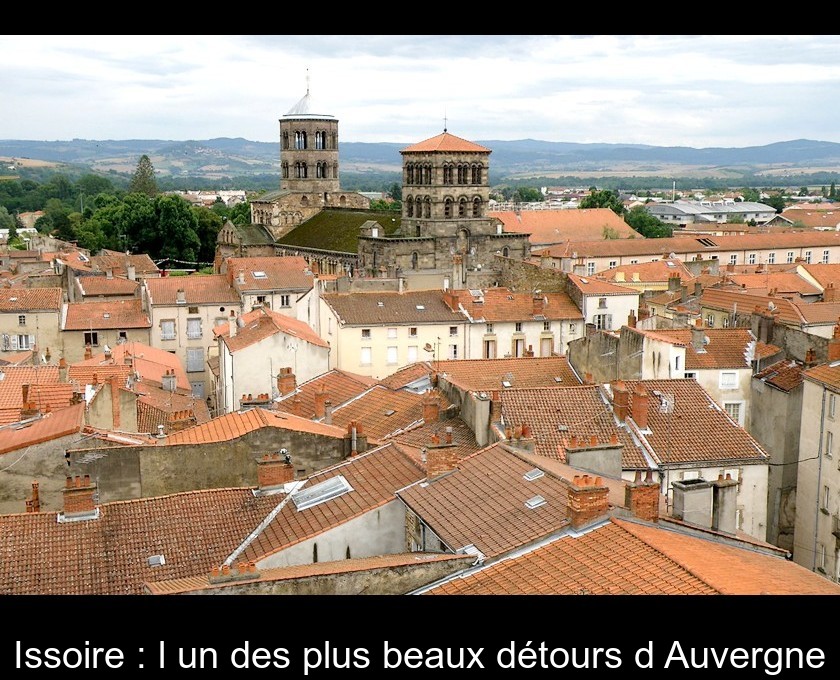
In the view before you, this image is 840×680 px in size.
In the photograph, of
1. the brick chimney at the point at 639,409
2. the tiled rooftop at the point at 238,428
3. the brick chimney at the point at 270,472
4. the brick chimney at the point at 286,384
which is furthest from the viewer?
the brick chimney at the point at 286,384

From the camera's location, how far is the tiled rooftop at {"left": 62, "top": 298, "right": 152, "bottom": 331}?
158ft

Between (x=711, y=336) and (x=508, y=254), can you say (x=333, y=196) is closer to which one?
(x=508, y=254)

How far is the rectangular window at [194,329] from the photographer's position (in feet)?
164

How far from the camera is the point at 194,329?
5025 centimetres

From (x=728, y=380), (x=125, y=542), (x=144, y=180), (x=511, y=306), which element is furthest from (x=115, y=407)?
→ (x=144, y=180)

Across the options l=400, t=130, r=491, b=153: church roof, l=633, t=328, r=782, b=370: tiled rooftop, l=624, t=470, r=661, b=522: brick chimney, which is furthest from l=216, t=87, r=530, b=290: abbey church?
l=624, t=470, r=661, b=522: brick chimney

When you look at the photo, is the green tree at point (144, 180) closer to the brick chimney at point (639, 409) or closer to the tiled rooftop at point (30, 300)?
the tiled rooftop at point (30, 300)

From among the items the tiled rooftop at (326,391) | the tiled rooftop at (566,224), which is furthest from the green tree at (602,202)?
the tiled rooftop at (326,391)

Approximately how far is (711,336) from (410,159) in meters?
47.4

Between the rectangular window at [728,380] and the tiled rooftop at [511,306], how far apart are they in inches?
595

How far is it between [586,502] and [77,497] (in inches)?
329
